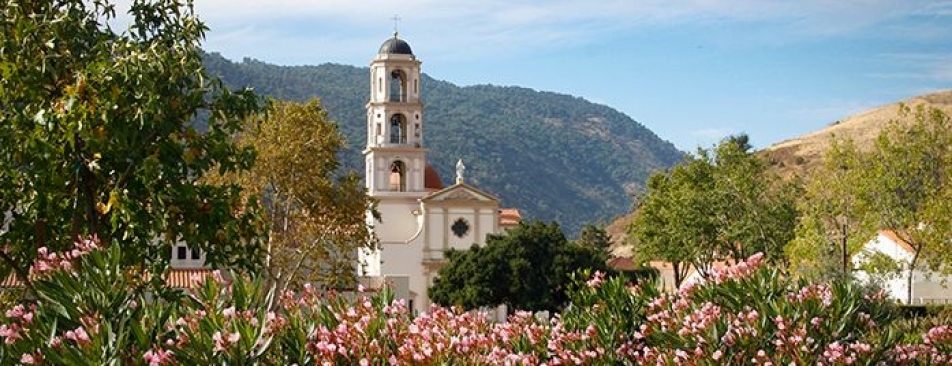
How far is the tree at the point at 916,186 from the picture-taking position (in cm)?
4598

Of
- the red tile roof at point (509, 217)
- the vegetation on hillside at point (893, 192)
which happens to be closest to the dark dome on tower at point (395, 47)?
the red tile roof at point (509, 217)

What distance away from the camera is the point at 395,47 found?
77.4 metres

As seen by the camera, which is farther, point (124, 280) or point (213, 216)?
point (213, 216)

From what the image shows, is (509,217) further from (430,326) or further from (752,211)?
(430,326)

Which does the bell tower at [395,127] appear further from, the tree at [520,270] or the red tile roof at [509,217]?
the tree at [520,270]

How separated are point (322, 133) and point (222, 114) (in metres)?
27.6

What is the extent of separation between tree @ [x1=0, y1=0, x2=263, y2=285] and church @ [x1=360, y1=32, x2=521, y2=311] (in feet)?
202

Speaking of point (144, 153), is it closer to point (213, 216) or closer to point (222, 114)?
point (213, 216)

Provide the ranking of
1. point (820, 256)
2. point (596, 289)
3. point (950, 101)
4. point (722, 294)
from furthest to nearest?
point (950, 101) → point (820, 256) → point (596, 289) → point (722, 294)

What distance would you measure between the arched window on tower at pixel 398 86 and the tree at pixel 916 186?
110 feet

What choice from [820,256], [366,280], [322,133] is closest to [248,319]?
[322,133]

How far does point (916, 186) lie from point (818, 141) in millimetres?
96808

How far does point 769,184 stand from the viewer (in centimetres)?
6512

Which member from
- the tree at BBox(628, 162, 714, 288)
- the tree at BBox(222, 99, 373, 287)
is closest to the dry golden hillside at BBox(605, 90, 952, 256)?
the tree at BBox(628, 162, 714, 288)
